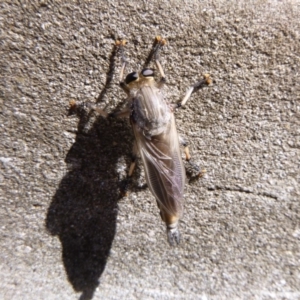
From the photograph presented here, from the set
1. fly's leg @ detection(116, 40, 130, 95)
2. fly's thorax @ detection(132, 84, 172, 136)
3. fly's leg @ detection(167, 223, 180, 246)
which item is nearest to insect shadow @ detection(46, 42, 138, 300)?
fly's leg @ detection(116, 40, 130, 95)

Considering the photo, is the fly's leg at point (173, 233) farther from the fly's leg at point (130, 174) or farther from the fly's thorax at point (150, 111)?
the fly's thorax at point (150, 111)

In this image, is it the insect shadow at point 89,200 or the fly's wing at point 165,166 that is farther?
the insect shadow at point 89,200

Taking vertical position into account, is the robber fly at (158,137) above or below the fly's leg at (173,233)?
above

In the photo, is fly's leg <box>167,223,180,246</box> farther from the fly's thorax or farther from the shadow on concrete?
the fly's thorax

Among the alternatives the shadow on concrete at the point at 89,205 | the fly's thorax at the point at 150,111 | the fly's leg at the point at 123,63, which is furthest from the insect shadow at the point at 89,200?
the fly's thorax at the point at 150,111

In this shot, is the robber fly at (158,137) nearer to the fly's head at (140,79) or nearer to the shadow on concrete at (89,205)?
the fly's head at (140,79)

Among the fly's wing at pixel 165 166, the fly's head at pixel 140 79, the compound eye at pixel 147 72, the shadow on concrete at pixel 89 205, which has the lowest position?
the shadow on concrete at pixel 89 205
